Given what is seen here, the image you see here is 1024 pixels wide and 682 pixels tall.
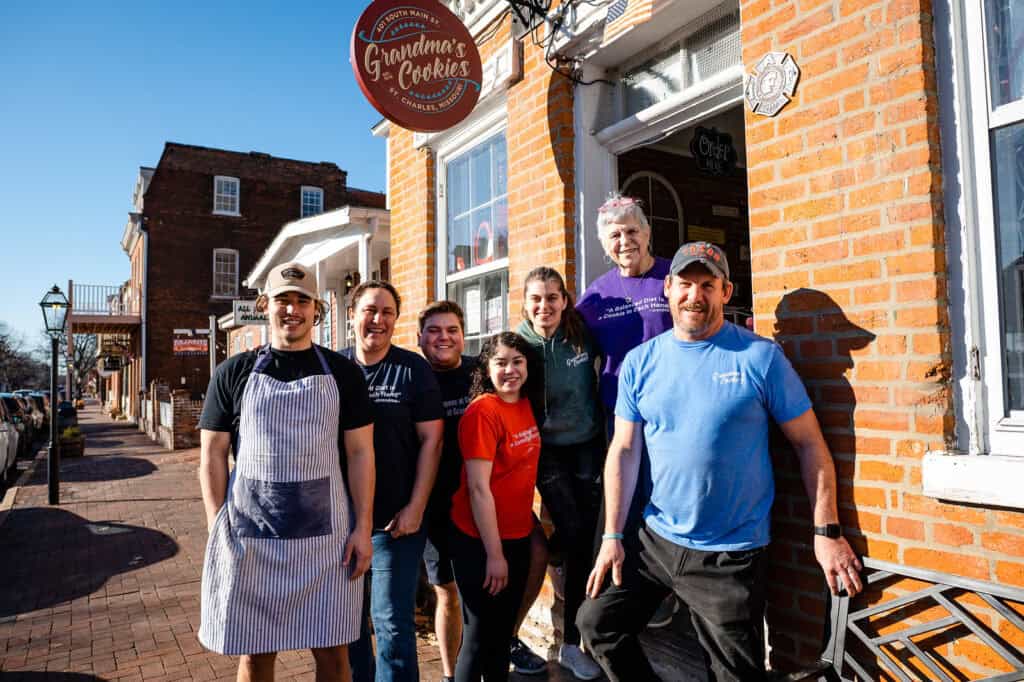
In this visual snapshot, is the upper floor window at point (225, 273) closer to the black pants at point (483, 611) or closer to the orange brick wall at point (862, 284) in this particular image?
the black pants at point (483, 611)

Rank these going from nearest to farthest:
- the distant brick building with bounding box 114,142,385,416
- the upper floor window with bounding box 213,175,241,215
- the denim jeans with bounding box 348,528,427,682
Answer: the denim jeans with bounding box 348,528,427,682 < the distant brick building with bounding box 114,142,385,416 < the upper floor window with bounding box 213,175,241,215

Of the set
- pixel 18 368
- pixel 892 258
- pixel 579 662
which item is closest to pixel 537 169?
pixel 892 258

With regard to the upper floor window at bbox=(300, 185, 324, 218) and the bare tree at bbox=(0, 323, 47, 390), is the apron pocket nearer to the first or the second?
the upper floor window at bbox=(300, 185, 324, 218)

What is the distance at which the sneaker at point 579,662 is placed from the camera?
3.23 metres

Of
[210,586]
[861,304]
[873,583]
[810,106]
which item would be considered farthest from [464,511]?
[810,106]

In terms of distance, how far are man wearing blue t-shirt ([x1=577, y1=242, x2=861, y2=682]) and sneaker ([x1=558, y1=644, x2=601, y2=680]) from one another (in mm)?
1039

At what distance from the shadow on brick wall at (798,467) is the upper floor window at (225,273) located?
28.7 meters

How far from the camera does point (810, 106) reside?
2.53 metres

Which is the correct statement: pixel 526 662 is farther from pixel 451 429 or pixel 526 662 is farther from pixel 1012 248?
pixel 1012 248

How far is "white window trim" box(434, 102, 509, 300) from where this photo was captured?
4812 millimetres

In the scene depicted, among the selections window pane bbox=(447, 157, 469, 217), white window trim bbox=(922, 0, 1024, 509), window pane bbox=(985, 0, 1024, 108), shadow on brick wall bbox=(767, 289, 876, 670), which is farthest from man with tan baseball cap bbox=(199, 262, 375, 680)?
window pane bbox=(447, 157, 469, 217)

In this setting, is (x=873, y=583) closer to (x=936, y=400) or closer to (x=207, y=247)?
(x=936, y=400)

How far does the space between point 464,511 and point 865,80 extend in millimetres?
2373

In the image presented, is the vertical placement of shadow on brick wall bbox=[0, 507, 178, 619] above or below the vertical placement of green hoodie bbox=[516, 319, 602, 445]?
below
